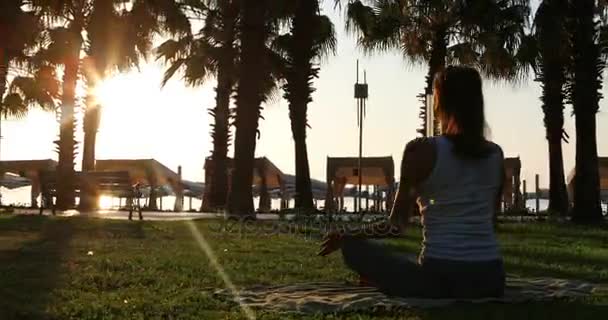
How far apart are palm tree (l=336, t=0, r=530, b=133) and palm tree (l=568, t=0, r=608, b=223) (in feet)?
4.89

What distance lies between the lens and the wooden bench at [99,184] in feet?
56.0

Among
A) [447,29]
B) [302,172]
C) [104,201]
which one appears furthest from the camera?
[104,201]

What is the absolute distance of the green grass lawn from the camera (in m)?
4.99

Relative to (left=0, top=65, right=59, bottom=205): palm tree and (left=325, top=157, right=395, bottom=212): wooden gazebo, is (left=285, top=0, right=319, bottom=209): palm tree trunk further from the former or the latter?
(left=0, top=65, right=59, bottom=205): palm tree

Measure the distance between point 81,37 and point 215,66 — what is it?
12.5 feet

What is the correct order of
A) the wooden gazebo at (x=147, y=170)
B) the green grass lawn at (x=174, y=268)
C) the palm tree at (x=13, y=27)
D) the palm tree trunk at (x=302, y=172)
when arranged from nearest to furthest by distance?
the green grass lawn at (x=174, y=268) < the palm tree at (x=13, y=27) < the palm tree trunk at (x=302, y=172) < the wooden gazebo at (x=147, y=170)

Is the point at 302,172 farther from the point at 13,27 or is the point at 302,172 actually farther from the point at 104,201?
the point at 13,27

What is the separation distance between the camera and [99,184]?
1741 centimetres

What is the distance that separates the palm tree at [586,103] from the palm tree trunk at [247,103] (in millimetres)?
6626

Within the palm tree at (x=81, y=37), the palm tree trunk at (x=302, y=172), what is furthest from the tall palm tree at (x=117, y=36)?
the palm tree trunk at (x=302, y=172)

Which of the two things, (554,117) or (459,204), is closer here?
(459,204)

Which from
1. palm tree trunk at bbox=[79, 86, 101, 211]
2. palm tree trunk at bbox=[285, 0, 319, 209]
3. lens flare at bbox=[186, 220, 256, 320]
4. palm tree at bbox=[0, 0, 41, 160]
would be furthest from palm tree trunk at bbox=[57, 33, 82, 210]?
lens flare at bbox=[186, 220, 256, 320]

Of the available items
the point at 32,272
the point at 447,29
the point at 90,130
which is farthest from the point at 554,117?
the point at 32,272

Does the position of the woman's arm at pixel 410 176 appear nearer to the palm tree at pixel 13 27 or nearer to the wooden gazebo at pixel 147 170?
the palm tree at pixel 13 27
